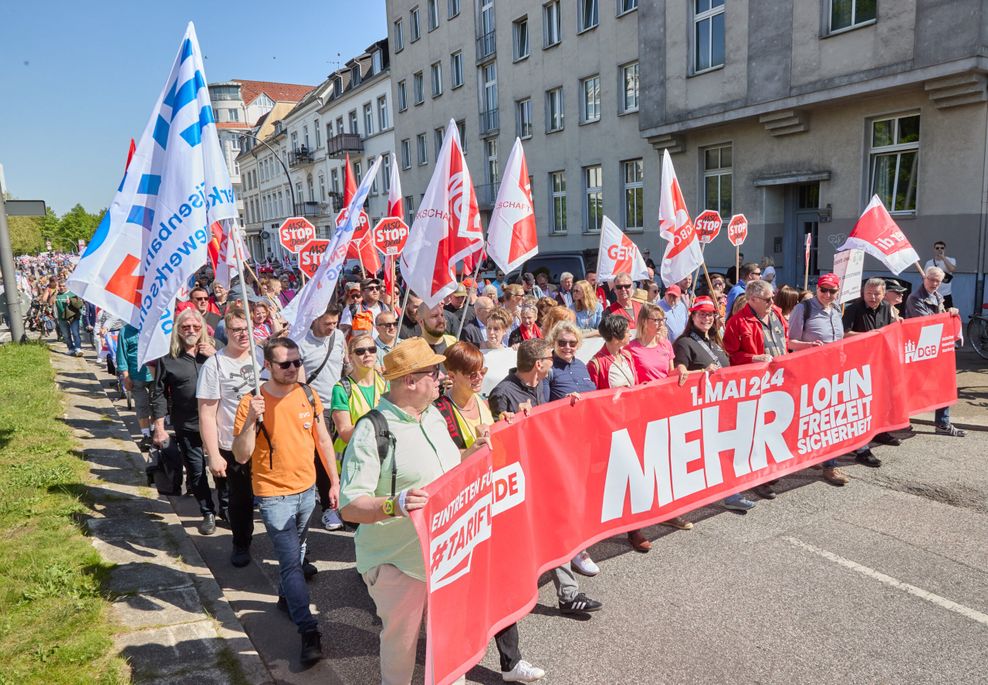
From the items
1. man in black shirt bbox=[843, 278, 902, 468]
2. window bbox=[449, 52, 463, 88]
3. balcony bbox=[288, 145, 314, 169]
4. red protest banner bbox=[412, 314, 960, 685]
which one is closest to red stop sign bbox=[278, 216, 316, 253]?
man in black shirt bbox=[843, 278, 902, 468]

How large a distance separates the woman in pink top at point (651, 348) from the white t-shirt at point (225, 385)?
2951 mm

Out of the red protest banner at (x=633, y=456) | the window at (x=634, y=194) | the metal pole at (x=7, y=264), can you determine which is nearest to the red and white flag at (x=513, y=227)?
the red protest banner at (x=633, y=456)

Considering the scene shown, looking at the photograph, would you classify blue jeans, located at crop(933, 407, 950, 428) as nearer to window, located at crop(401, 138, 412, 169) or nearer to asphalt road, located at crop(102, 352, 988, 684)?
asphalt road, located at crop(102, 352, 988, 684)

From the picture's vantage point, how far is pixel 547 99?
26062 millimetres

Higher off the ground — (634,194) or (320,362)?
(634,194)

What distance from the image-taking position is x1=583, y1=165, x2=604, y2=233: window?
24.2m

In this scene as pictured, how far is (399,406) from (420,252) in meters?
3.45

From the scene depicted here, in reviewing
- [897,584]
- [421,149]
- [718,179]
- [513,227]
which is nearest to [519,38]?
[421,149]

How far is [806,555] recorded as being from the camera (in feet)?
15.7

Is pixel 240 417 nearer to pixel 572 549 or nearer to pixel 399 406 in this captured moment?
pixel 399 406

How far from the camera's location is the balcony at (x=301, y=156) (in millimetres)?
54000

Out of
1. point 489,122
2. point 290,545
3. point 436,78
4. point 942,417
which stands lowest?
point 942,417

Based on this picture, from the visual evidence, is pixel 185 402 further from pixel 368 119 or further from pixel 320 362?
pixel 368 119

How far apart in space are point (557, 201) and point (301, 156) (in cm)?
3442
